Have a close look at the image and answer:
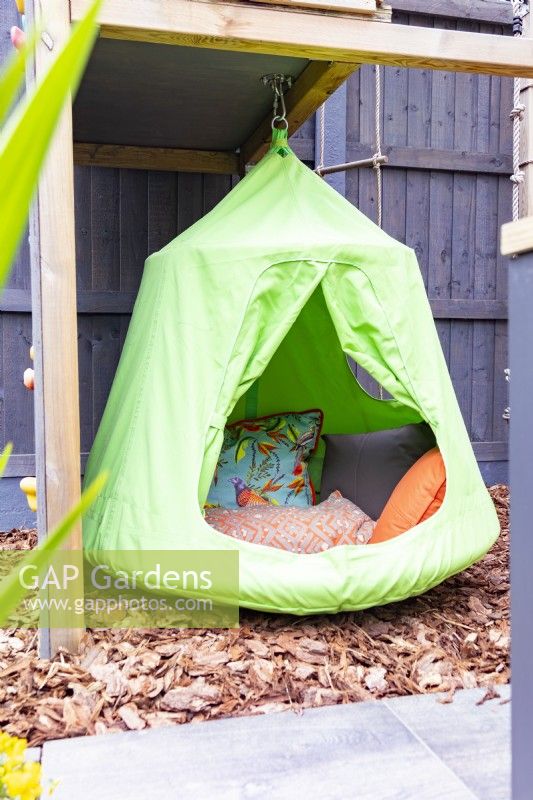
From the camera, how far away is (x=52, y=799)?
1.35 metres

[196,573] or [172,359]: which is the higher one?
[172,359]

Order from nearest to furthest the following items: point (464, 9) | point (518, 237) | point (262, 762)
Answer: point (518, 237), point (262, 762), point (464, 9)

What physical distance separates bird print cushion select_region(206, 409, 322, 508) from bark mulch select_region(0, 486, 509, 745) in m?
0.65

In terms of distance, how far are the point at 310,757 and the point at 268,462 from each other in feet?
4.91

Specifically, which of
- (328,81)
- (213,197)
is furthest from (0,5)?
(328,81)

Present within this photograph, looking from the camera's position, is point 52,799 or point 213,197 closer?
point 52,799

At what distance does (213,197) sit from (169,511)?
6.37 ft

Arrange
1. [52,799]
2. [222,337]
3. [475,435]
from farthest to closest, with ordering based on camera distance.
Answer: [475,435], [222,337], [52,799]

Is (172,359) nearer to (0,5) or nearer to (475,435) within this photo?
(0,5)

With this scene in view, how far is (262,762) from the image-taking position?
1463mm

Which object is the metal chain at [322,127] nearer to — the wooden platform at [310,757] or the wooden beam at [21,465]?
the wooden beam at [21,465]

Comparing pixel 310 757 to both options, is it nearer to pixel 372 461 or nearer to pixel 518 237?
pixel 518 237

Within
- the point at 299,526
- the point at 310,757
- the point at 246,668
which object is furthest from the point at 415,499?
the point at 310,757

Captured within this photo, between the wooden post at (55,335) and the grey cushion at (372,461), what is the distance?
115 cm
